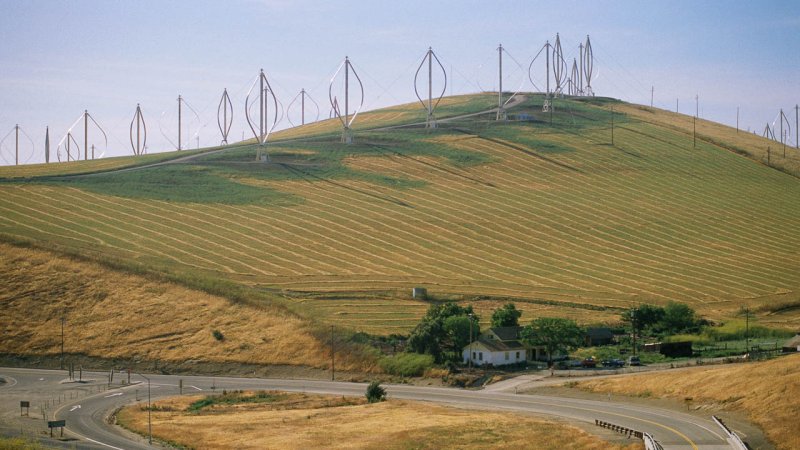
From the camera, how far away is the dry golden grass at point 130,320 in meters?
84.4

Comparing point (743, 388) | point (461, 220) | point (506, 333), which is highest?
point (461, 220)

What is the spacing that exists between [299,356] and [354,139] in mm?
83793

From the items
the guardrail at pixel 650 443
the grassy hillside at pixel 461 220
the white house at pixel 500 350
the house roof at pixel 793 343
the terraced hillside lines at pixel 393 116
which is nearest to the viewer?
the guardrail at pixel 650 443

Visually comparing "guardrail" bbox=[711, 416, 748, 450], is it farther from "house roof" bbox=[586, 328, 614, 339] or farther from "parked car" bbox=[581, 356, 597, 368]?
"house roof" bbox=[586, 328, 614, 339]

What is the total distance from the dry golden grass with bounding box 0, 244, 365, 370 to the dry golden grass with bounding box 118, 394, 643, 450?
16.7 metres

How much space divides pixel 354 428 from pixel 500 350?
23.7m

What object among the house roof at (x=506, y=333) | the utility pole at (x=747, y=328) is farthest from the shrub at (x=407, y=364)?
the utility pole at (x=747, y=328)

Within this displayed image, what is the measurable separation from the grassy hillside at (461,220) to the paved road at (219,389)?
14528mm

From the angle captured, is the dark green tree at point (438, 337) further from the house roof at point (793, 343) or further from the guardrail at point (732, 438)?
the guardrail at point (732, 438)

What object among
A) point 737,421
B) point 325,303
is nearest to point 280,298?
point 325,303

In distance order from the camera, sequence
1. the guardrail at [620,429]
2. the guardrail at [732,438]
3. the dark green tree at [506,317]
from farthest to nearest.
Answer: the dark green tree at [506,317] → the guardrail at [620,429] → the guardrail at [732,438]

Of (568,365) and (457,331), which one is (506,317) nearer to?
(457,331)

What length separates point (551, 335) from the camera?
78375 millimetres

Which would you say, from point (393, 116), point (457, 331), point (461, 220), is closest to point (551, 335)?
point (457, 331)
